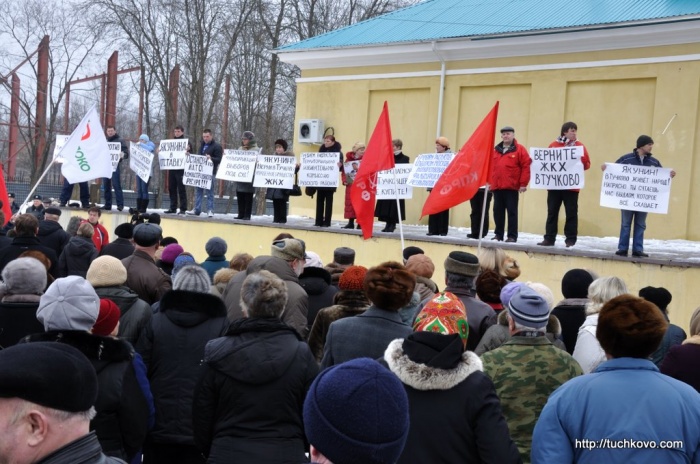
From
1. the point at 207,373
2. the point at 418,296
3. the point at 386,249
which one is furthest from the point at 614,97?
the point at 207,373

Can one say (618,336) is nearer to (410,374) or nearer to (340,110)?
(410,374)

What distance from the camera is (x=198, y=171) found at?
61.8 ft

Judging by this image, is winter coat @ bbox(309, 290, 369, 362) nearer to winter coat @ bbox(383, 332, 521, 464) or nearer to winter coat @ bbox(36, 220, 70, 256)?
winter coat @ bbox(383, 332, 521, 464)

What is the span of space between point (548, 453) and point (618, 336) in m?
0.60

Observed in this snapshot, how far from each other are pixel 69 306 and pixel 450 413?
2.03 meters

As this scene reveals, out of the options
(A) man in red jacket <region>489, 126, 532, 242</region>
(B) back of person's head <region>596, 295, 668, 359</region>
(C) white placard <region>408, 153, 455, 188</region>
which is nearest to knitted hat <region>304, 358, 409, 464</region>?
(B) back of person's head <region>596, 295, 668, 359</region>

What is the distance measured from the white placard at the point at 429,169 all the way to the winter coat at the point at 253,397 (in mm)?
10544

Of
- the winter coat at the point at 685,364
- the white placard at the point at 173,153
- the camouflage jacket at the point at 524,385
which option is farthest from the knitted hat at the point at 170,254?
the white placard at the point at 173,153

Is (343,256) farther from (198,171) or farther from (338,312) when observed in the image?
(198,171)

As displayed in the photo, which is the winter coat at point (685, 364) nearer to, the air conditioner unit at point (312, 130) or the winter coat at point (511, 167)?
the winter coat at point (511, 167)

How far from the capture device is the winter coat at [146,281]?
785 cm

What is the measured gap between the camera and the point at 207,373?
485 centimetres

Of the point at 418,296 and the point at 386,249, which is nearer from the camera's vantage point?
the point at 418,296

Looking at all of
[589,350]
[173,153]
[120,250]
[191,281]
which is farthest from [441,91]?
[589,350]
